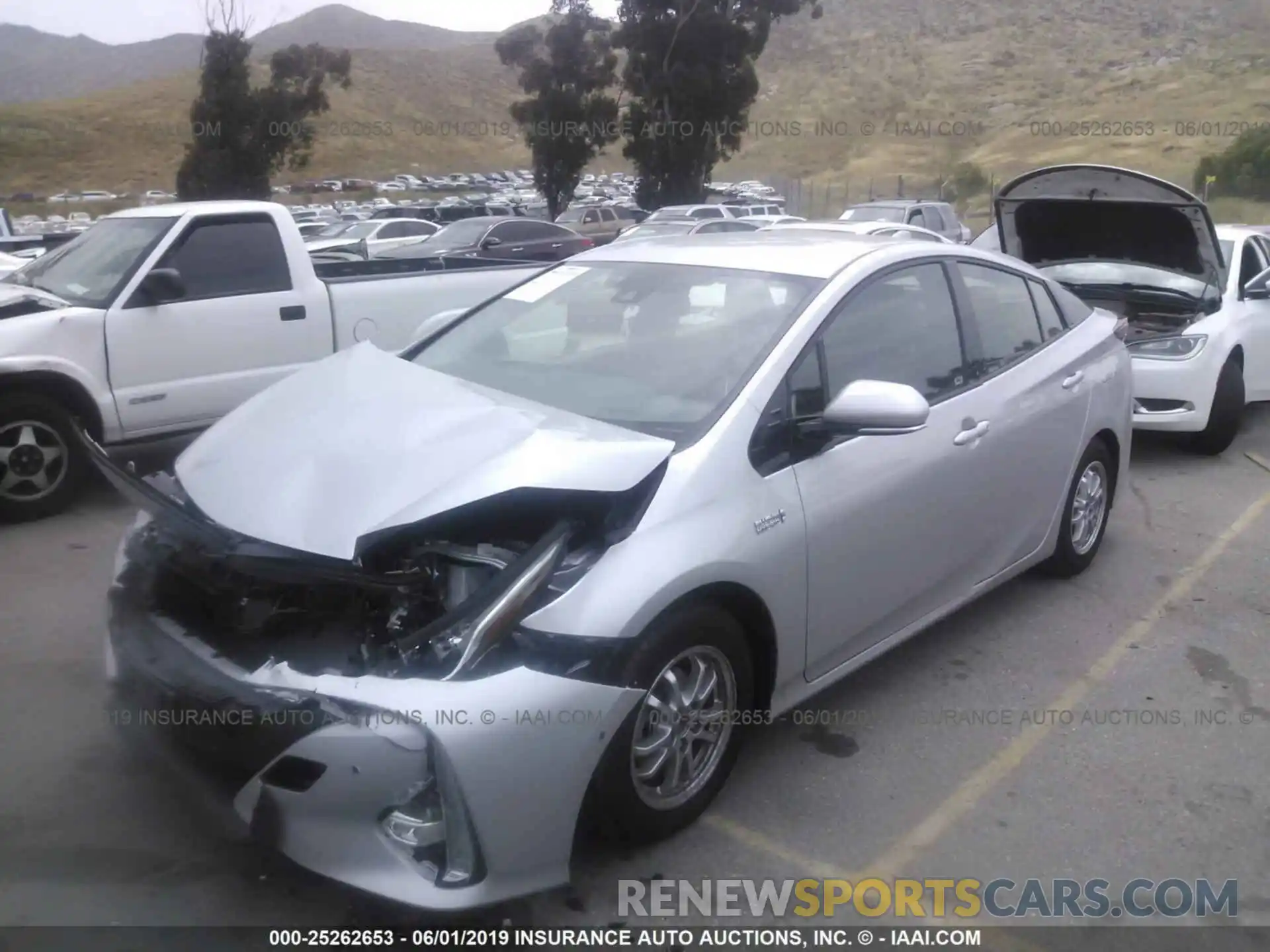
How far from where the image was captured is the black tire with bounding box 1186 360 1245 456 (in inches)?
307

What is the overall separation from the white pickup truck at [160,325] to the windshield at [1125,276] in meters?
4.25

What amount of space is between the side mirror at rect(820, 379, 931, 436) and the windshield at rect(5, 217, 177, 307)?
4.76m

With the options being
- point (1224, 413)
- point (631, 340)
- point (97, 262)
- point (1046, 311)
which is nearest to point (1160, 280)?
point (1224, 413)

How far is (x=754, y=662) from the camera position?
3.42 m

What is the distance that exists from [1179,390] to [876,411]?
527cm

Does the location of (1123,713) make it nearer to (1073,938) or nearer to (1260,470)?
(1073,938)

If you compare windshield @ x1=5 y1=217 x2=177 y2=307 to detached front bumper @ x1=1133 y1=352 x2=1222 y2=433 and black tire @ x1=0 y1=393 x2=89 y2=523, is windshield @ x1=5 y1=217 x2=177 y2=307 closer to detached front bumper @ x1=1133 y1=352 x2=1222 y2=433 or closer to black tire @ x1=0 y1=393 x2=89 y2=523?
black tire @ x1=0 y1=393 x2=89 y2=523

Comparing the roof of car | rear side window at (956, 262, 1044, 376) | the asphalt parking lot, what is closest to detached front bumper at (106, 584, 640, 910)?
the asphalt parking lot

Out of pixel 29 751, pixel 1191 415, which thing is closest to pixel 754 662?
pixel 29 751

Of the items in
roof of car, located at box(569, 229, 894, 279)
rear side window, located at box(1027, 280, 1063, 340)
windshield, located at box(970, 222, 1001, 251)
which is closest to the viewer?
roof of car, located at box(569, 229, 894, 279)

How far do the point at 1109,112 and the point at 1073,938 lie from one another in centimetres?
6007

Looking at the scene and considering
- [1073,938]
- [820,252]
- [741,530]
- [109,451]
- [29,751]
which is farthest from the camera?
[109,451]

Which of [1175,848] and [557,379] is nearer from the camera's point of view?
[1175,848]

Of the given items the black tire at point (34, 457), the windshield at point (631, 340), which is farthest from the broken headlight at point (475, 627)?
the black tire at point (34, 457)
